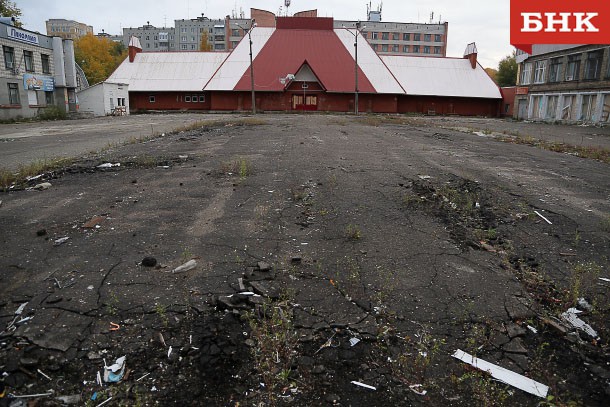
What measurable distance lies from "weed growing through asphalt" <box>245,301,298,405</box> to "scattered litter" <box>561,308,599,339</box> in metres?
2.23

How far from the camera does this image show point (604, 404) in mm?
2512

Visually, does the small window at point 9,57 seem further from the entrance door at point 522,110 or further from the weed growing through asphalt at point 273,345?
the entrance door at point 522,110

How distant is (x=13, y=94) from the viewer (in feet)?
107

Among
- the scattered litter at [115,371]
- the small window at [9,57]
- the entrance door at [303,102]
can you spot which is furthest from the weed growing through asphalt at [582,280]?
the entrance door at [303,102]

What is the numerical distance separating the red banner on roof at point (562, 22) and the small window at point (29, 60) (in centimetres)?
3607

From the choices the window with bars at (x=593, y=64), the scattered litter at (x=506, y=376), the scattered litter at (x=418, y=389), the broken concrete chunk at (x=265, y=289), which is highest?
the window with bars at (x=593, y=64)

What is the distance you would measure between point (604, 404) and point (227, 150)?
10.2 m

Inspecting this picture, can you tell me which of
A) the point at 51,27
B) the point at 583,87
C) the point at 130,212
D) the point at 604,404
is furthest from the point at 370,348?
the point at 51,27

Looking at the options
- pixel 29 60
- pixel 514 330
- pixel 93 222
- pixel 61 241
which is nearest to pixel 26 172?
pixel 93 222

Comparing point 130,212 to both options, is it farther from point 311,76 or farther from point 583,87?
point 311,76

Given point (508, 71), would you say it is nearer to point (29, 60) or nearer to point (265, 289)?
point (29, 60)

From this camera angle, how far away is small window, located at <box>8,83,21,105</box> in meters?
32.1

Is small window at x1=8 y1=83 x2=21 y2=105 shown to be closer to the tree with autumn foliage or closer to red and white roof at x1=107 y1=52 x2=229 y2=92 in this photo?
red and white roof at x1=107 y1=52 x2=229 y2=92

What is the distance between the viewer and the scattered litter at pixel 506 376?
262 cm
